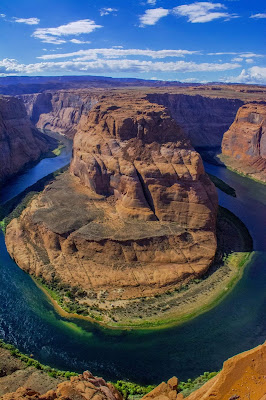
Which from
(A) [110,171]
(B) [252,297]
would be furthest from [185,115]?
(B) [252,297]

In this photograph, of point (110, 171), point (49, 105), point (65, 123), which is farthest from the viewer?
point (49, 105)

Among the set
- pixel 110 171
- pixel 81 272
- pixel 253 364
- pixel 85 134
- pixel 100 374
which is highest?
pixel 85 134

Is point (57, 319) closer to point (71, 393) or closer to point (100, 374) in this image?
point (100, 374)

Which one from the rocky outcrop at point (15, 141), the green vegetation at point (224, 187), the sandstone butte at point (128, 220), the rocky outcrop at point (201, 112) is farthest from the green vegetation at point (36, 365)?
the rocky outcrop at point (201, 112)

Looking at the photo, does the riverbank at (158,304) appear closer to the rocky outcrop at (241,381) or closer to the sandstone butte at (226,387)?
the sandstone butte at (226,387)

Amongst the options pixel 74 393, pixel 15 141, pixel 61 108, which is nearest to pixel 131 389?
pixel 74 393
